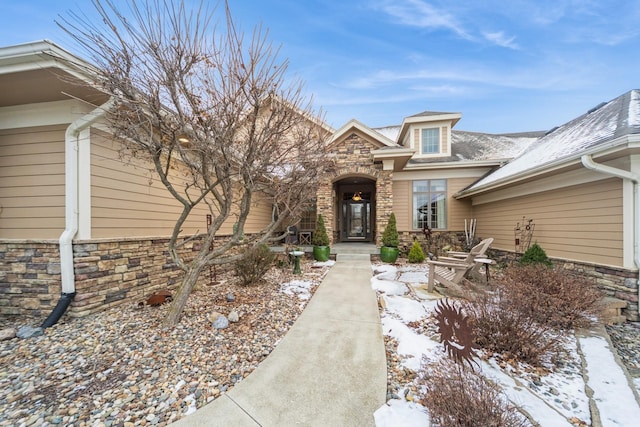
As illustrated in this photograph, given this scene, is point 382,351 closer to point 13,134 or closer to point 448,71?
point 13,134

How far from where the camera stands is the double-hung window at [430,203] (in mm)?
9711

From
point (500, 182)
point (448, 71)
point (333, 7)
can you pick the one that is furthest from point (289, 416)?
point (448, 71)

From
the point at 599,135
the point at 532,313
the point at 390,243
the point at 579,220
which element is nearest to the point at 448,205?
the point at 390,243

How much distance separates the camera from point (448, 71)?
853 centimetres

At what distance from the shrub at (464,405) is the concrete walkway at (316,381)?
17.2 inches

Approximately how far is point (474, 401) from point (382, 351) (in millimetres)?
1222

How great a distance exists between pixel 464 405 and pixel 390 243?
21.9 feet

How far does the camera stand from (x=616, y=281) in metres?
4.06

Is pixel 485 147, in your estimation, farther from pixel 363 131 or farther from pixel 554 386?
pixel 554 386

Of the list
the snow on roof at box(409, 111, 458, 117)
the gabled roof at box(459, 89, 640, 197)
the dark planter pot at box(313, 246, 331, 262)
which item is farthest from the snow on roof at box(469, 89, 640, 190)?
the dark planter pot at box(313, 246, 331, 262)

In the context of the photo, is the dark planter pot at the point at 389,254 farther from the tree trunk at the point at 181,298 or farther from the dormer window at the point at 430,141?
the tree trunk at the point at 181,298

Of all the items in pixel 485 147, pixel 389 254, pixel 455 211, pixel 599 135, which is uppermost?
pixel 485 147

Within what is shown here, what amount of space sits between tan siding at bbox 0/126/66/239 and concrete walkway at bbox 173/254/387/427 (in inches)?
151

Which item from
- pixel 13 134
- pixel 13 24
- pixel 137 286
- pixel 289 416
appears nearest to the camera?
pixel 289 416
